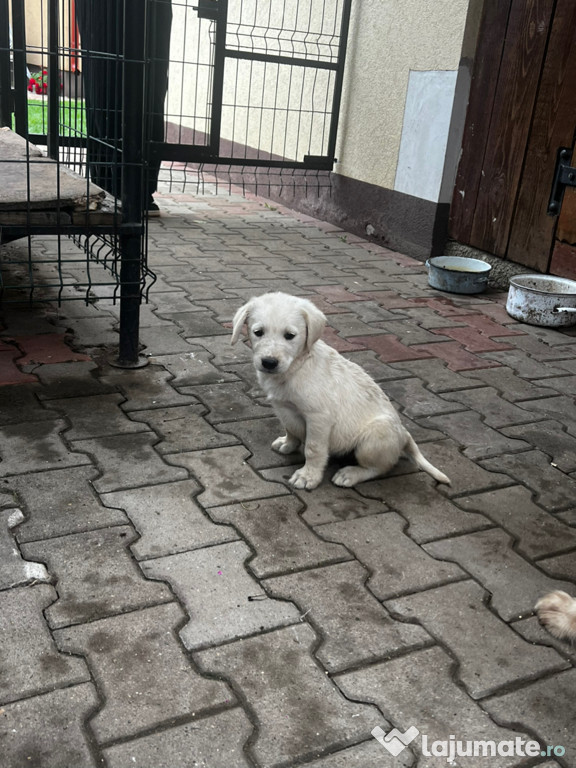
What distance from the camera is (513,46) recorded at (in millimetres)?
6496

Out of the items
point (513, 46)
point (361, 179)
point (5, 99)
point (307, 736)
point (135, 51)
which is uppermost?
point (513, 46)

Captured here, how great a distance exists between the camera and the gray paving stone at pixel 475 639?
2312mm

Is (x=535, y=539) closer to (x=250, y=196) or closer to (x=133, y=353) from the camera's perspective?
(x=133, y=353)

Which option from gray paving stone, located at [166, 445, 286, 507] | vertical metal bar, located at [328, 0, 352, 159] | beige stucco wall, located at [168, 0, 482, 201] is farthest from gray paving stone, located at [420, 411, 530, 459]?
vertical metal bar, located at [328, 0, 352, 159]

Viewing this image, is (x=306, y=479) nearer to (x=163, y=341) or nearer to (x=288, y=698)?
(x=288, y=698)

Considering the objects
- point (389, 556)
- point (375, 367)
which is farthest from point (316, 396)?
point (375, 367)

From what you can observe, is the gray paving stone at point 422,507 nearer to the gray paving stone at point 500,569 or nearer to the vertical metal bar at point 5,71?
the gray paving stone at point 500,569

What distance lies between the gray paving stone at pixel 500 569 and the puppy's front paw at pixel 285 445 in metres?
0.89

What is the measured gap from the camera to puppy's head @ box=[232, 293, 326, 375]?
3.12 m

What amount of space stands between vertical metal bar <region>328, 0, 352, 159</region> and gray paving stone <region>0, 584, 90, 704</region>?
7.55m

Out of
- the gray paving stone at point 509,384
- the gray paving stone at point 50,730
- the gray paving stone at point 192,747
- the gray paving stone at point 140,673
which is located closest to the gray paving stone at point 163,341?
the gray paving stone at point 509,384

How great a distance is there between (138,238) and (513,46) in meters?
4.17

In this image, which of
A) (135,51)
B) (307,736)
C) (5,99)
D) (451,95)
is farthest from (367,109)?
(307,736)

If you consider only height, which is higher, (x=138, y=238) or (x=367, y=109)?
(x=367, y=109)
